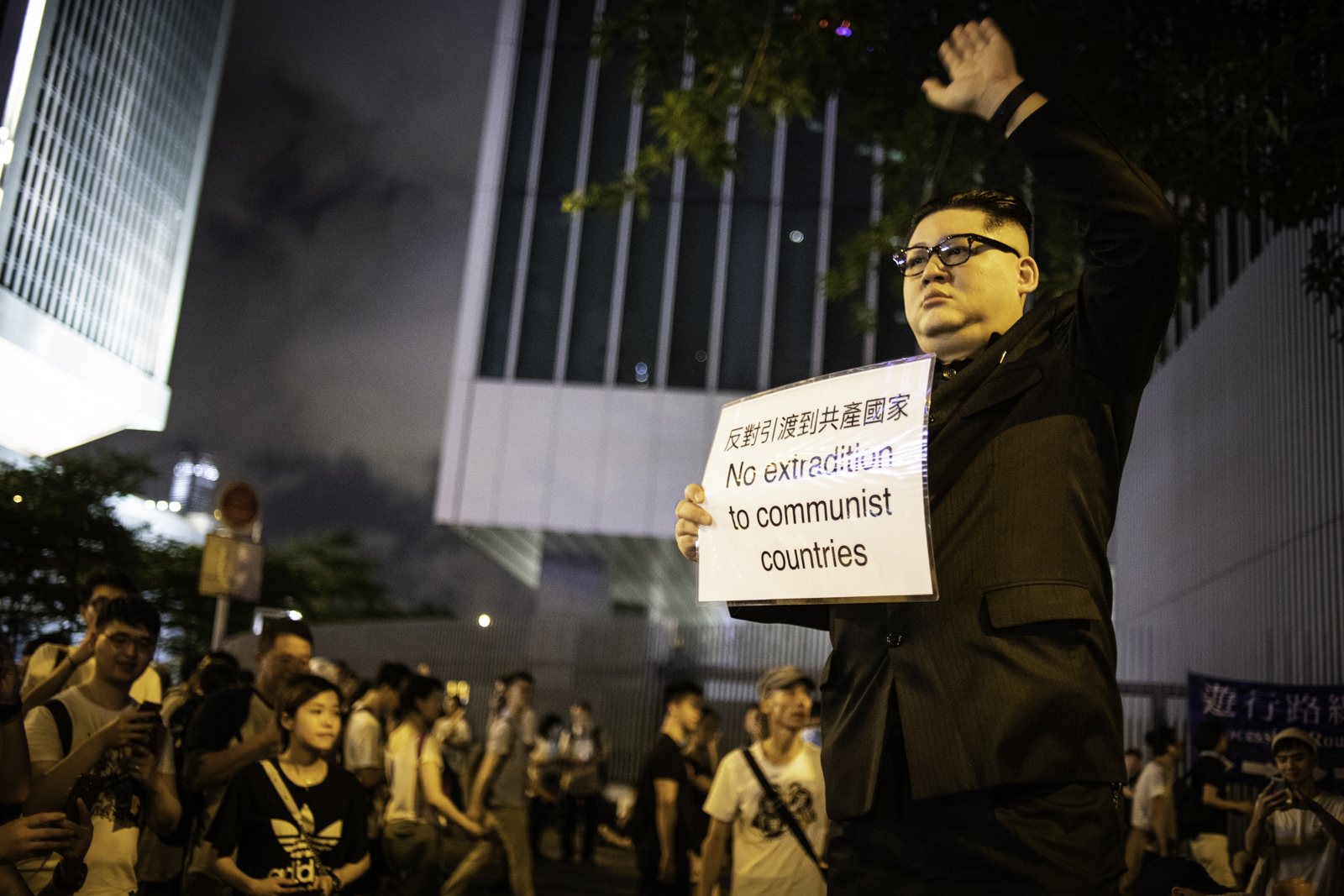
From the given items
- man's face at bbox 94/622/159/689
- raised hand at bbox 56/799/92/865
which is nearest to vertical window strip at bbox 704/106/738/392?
man's face at bbox 94/622/159/689

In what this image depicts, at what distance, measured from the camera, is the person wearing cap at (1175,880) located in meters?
3.52

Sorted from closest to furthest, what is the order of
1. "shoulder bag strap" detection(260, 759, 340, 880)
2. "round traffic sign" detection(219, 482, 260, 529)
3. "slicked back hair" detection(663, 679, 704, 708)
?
"shoulder bag strap" detection(260, 759, 340, 880)
"slicked back hair" detection(663, 679, 704, 708)
"round traffic sign" detection(219, 482, 260, 529)

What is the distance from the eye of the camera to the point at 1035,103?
5.42 ft

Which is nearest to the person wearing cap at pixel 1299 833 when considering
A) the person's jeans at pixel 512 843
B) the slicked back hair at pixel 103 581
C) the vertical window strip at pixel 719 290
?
the person's jeans at pixel 512 843

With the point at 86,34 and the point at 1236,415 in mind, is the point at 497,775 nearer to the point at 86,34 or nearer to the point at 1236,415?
the point at 1236,415

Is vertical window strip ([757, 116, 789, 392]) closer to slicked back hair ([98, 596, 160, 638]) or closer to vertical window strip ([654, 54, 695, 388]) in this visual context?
vertical window strip ([654, 54, 695, 388])

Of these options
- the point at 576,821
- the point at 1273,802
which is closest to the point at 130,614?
the point at 1273,802

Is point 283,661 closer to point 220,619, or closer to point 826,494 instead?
point 220,619

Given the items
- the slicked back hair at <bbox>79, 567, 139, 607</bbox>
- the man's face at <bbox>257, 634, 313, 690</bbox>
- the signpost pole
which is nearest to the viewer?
the man's face at <bbox>257, 634, 313, 690</bbox>

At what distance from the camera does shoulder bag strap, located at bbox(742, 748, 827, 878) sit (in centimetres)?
490

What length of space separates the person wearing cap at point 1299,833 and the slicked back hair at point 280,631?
5013 millimetres

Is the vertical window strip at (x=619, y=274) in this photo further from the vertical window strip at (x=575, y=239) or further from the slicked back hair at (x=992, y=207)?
the slicked back hair at (x=992, y=207)

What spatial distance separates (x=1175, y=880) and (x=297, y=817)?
322cm

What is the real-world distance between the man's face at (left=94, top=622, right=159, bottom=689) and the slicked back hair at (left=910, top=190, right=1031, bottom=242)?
3583 millimetres
